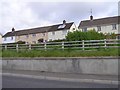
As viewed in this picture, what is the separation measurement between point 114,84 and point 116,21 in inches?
1844

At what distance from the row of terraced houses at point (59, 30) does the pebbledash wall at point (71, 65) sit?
3420 cm

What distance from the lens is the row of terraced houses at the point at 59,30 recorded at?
194ft

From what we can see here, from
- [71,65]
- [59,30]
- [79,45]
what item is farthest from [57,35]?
[71,65]

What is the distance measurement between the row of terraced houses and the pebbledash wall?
34204mm

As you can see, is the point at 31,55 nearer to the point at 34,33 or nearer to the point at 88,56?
the point at 88,56

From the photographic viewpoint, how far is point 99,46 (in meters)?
21.0

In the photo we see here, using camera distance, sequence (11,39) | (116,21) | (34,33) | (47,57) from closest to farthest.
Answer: (47,57) → (116,21) → (34,33) → (11,39)

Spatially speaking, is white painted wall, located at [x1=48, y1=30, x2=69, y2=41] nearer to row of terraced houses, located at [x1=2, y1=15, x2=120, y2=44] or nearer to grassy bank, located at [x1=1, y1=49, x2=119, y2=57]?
row of terraced houses, located at [x1=2, y1=15, x2=120, y2=44]

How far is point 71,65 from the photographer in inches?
723

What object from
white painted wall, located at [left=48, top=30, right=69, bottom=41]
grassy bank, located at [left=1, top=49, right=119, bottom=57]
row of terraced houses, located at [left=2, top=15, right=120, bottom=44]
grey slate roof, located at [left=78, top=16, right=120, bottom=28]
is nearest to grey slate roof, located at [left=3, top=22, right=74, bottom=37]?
row of terraced houses, located at [left=2, top=15, right=120, bottom=44]

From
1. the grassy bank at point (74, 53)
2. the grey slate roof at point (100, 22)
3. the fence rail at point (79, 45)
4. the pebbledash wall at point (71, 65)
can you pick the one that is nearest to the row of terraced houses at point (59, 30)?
the grey slate roof at point (100, 22)

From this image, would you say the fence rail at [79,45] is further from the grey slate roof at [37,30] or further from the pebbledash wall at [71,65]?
the grey slate roof at [37,30]

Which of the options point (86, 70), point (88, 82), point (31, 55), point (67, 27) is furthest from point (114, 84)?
point (67, 27)

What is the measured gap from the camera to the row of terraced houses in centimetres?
5924
